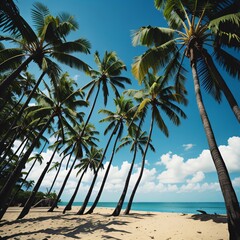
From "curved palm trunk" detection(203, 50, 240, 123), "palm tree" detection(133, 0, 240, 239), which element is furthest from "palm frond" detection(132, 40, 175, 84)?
"curved palm trunk" detection(203, 50, 240, 123)

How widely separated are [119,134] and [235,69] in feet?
43.1

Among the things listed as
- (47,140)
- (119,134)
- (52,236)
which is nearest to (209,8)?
(52,236)

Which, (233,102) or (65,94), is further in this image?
(65,94)

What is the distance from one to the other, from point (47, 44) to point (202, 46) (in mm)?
8067

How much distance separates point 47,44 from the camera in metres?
9.34

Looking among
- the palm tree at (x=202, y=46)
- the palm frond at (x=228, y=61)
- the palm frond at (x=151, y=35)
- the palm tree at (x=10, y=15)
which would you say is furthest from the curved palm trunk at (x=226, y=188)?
the palm tree at (x=10, y=15)

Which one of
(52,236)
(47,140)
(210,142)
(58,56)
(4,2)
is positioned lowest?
(52,236)

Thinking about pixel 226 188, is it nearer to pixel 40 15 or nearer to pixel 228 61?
pixel 228 61

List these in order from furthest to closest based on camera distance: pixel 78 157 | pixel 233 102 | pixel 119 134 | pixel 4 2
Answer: pixel 78 157
pixel 119 134
pixel 233 102
pixel 4 2

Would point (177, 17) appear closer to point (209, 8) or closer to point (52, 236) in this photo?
point (209, 8)

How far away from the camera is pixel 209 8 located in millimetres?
7316

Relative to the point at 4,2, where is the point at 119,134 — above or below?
above

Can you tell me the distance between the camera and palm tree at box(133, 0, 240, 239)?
5704 millimetres

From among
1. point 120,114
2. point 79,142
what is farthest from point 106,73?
point 79,142
